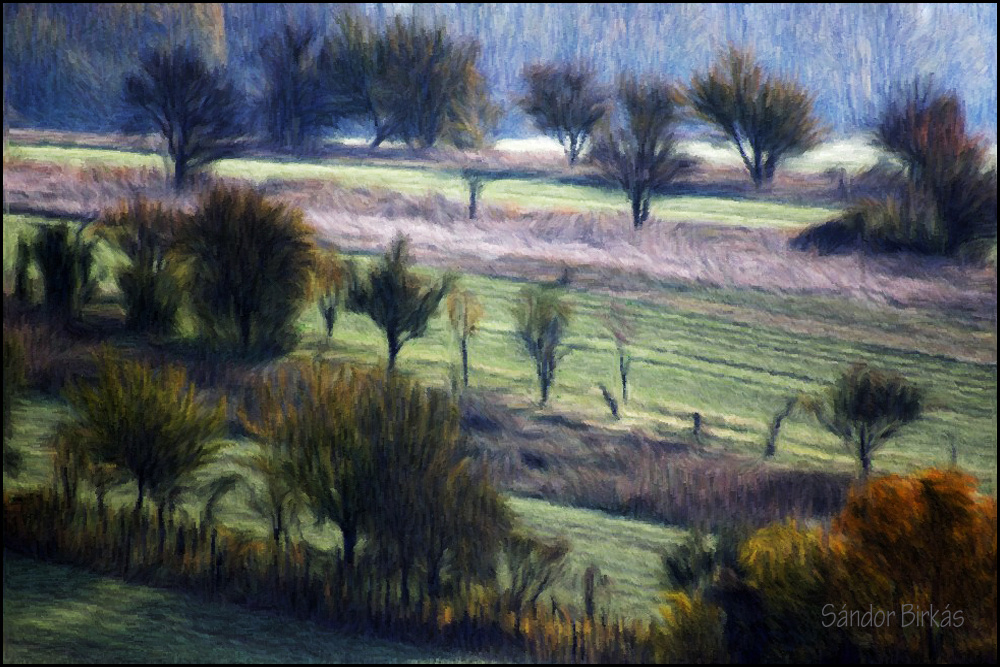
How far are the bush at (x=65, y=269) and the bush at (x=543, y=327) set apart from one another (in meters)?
2.27

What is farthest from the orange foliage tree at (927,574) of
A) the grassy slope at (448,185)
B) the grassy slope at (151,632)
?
the grassy slope at (151,632)

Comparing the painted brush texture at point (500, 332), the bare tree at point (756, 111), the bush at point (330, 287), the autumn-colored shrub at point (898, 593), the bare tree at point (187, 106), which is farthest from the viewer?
the bare tree at point (187, 106)

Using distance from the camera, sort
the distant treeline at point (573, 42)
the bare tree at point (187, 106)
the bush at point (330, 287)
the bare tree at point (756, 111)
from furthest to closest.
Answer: the bare tree at point (187, 106)
the bush at point (330, 287)
the bare tree at point (756, 111)
the distant treeline at point (573, 42)

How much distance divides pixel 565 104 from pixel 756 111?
3.09ft

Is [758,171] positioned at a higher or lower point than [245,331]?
higher

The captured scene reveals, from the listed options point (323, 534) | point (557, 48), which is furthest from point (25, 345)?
point (557, 48)

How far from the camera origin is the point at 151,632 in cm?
487

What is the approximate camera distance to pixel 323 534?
5.08m

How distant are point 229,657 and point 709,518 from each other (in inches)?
91.0

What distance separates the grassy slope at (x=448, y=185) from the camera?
513cm

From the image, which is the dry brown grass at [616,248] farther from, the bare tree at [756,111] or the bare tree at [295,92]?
the bare tree at [295,92]

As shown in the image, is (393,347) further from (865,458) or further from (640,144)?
(865,458)

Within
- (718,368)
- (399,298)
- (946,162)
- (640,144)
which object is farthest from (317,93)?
(946,162)
